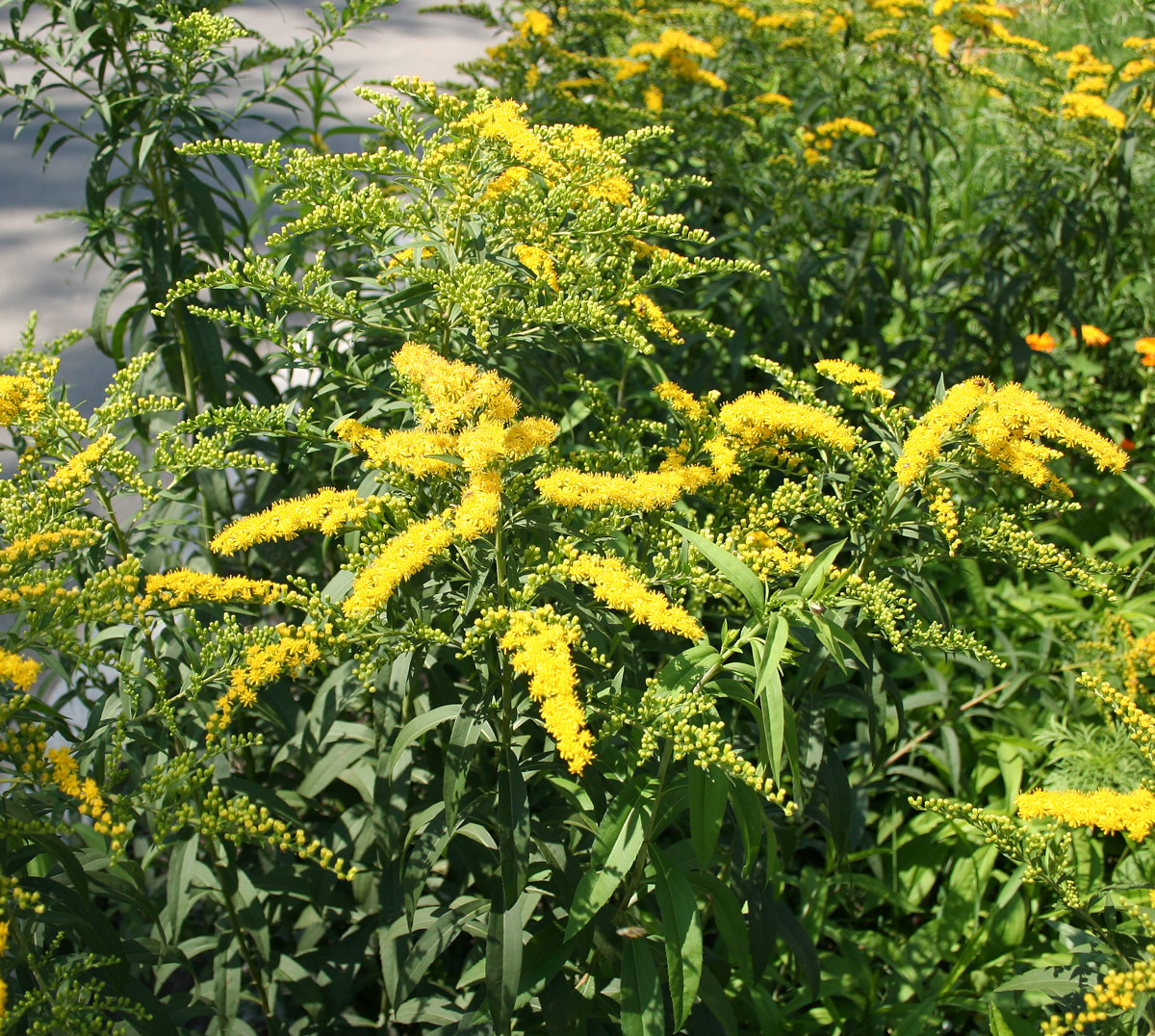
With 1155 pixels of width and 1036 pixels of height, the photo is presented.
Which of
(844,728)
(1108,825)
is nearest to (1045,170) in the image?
(844,728)

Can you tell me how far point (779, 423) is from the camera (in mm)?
2277

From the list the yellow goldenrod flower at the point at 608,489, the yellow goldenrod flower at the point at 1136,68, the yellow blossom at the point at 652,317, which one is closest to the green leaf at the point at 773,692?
the yellow goldenrod flower at the point at 608,489

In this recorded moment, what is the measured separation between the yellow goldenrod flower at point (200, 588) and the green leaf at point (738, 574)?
93 centimetres

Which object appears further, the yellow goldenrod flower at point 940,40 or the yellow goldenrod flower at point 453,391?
the yellow goldenrod flower at point 940,40

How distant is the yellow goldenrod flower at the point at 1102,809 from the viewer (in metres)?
1.98

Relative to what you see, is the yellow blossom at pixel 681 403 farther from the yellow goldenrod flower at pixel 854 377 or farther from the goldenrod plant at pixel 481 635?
the yellow goldenrod flower at pixel 854 377

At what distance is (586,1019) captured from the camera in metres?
2.13

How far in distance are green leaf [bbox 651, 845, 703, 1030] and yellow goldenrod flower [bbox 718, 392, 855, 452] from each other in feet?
3.50

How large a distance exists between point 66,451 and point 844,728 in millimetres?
3086

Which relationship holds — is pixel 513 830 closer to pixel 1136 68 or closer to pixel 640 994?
pixel 640 994

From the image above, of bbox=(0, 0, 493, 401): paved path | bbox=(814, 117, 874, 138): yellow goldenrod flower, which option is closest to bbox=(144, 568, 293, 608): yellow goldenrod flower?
bbox=(0, 0, 493, 401): paved path

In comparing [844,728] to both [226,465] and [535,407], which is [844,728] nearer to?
[535,407]

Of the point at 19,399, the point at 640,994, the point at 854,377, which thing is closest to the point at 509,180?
the point at 854,377

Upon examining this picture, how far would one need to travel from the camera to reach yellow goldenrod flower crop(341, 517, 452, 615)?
1.82 meters
